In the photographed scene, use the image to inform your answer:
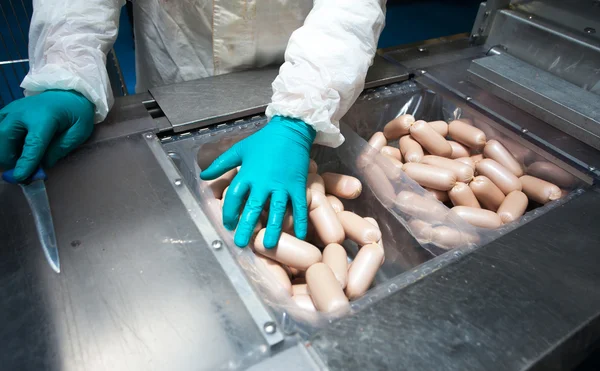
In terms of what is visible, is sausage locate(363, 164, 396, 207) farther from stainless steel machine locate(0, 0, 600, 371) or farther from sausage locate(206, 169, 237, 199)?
sausage locate(206, 169, 237, 199)

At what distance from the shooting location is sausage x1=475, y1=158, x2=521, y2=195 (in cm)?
109

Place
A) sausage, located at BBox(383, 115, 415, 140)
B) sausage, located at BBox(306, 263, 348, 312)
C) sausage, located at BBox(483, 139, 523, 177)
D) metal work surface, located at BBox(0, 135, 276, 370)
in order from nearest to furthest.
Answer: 1. metal work surface, located at BBox(0, 135, 276, 370)
2. sausage, located at BBox(306, 263, 348, 312)
3. sausage, located at BBox(483, 139, 523, 177)
4. sausage, located at BBox(383, 115, 415, 140)

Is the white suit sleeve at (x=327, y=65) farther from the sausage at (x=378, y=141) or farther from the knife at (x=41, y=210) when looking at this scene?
the knife at (x=41, y=210)

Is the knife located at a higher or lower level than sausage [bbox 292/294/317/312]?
higher

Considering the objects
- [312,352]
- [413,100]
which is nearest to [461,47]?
[413,100]

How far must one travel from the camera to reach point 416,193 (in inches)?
39.0

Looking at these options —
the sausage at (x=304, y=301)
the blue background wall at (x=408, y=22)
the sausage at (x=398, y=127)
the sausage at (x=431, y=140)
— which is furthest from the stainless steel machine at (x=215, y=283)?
the blue background wall at (x=408, y=22)

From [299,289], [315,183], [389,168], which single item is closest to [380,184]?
[389,168]

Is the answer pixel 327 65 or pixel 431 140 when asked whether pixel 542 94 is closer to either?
pixel 431 140

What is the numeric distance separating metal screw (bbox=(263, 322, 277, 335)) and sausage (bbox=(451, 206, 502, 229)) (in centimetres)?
57

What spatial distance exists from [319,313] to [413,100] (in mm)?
927

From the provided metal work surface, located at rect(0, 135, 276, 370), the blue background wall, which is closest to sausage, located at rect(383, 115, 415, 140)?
metal work surface, located at rect(0, 135, 276, 370)

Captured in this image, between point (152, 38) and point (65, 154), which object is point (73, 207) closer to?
point (65, 154)

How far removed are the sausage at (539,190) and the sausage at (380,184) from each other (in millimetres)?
372
